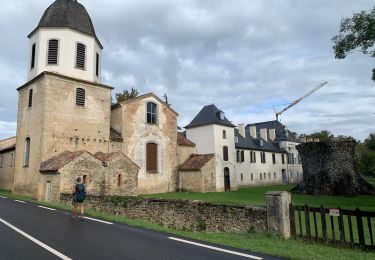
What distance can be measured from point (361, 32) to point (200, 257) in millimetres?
14941

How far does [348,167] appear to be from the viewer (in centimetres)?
3197

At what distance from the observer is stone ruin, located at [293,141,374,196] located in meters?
30.9

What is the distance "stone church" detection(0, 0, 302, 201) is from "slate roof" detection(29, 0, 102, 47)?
3 cm

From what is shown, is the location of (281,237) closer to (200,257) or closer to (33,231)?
(200,257)

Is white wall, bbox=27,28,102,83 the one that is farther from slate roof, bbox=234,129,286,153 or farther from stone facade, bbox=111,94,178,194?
slate roof, bbox=234,129,286,153

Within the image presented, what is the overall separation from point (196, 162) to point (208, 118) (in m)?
7.92

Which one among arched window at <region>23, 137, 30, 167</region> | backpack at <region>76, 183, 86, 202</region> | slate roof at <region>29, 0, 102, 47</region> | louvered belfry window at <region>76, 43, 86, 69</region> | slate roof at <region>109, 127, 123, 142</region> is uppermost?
slate roof at <region>29, 0, 102, 47</region>

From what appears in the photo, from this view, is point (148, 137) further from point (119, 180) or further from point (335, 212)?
point (335, 212)

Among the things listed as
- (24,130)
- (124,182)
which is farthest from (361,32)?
(24,130)

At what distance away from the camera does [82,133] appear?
25.5 meters

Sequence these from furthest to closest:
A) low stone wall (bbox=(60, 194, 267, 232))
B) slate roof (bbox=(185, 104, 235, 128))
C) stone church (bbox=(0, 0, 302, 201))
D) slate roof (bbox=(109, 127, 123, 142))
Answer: slate roof (bbox=(185, 104, 235, 128)) < slate roof (bbox=(109, 127, 123, 142)) < stone church (bbox=(0, 0, 302, 201)) < low stone wall (bbox=(60, 194, 267, 232))

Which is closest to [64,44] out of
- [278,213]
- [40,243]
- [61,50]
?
[61,50]

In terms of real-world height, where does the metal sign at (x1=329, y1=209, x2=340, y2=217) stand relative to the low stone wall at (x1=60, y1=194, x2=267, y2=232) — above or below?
above

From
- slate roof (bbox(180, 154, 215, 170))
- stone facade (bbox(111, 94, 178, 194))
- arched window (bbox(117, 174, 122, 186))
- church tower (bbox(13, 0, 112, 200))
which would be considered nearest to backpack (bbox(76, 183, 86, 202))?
church tower (bbox(13, 0, 112, 200))
